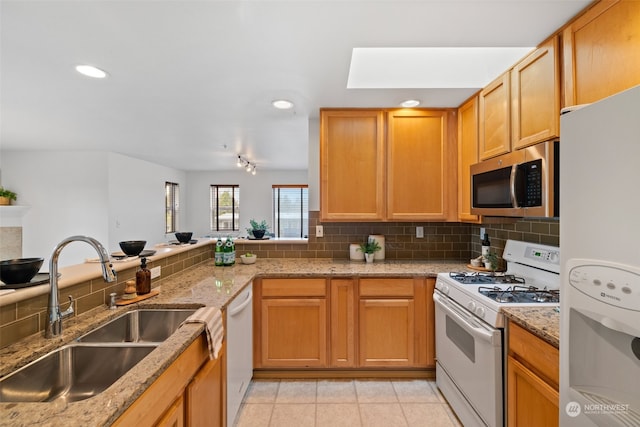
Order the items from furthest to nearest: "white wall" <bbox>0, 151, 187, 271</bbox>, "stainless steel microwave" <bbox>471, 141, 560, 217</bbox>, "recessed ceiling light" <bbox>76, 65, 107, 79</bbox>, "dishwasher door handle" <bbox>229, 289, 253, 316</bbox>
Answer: "white wall" <bbox>0, 151, 187, 271</bbox>, "recessed ceiling light" <bbox>76, 65, 107, 79</bbox>, "dishwasher door handle" <bbox>229, 289, 253, 316</bbox>, "stainless steel microwave" <bbox>471, 141, 560, 217</bbox>

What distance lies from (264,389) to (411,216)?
5.98 feet

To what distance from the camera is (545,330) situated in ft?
3.82

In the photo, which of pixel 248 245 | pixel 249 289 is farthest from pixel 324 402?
pixel 248 245

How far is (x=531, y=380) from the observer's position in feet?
4.11

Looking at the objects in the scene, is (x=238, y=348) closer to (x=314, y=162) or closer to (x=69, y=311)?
(x=69, y=311)

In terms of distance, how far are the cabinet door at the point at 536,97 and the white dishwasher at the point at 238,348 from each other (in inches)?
77.0

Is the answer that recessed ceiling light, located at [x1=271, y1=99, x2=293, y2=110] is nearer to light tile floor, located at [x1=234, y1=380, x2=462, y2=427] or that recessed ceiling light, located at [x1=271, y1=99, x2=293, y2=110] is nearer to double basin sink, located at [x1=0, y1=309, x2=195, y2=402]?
double basin sink, located at [x1=0, y1=309, x2=195, y2=402]

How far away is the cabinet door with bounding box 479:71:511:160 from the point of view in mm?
1841

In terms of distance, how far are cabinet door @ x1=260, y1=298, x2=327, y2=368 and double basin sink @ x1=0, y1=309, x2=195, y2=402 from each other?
1.13 m

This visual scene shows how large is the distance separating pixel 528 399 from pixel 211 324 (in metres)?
1.44

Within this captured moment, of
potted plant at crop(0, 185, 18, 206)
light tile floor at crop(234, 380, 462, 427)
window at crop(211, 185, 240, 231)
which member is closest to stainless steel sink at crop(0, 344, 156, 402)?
light tile floor at crop(234, 380, 462, 427)

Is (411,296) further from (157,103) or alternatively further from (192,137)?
(192,137)

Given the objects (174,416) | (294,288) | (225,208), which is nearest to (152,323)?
(174,416)

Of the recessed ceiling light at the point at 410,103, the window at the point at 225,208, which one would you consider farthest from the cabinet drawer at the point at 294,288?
the window at the point at 225,208
